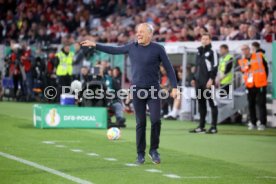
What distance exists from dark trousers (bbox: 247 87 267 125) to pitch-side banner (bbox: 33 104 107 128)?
4.06m

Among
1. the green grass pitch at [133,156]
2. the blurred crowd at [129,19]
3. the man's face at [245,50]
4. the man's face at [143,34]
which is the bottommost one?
the green grass pitch at [133,156]

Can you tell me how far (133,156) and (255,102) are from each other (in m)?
8.84

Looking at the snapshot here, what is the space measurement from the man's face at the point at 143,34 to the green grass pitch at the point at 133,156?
6.26ft

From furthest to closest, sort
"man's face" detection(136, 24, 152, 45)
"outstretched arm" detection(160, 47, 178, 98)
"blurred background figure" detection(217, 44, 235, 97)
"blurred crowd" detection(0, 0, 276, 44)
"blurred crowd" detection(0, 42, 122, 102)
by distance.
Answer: "blurred crowd" detection(0, 42, 122, 102) < "blurred crowd" detection(0, 0, 276, 44) < "blurred background figure" detection(217, 44, 235, 97) < "outstretched arm" detection(160, 47, 178, 98) < "man's face" detection(136, 24, 152, 45)

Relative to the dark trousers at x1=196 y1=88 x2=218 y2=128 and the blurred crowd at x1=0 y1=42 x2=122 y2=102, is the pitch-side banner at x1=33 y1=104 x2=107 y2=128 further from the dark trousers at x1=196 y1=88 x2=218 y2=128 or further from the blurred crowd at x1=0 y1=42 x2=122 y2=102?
the blurred crowd at x1=0 y1=42 x2=122 y2=102

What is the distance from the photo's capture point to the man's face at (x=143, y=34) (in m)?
13.6

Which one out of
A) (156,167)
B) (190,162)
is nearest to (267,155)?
(190,162)

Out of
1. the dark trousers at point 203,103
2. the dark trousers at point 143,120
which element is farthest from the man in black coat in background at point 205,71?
the dark trousers at point 143,120

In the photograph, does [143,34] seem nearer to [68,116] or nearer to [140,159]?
[140,159]

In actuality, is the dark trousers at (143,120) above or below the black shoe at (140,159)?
above

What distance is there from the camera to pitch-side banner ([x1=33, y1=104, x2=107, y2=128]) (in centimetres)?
2062

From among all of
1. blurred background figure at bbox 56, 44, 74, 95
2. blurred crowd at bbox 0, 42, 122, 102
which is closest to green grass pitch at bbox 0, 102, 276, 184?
blurred background figure at bbox 56, 44, 74, 95

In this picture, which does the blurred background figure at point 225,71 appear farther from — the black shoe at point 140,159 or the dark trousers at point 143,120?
the black shoe at point 140,159

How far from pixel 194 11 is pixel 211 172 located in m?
19.9
